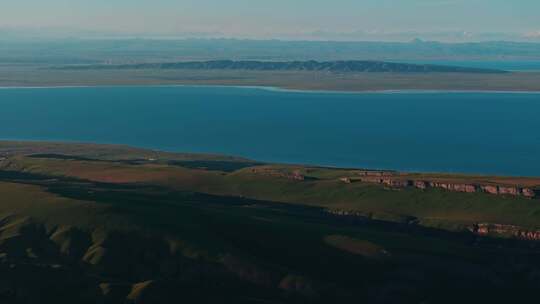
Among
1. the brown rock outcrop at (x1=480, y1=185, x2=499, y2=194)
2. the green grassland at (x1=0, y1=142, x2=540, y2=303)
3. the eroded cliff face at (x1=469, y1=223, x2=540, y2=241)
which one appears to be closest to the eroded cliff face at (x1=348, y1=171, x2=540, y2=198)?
the brown rock outcrop at (x1=480, y1=185, x2=499, y2=194)

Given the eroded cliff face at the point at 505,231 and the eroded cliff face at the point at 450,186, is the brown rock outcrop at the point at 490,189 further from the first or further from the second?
the eroded cliff face at the point at 505,231

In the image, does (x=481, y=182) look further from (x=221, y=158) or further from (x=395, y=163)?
(x=221, y=158)

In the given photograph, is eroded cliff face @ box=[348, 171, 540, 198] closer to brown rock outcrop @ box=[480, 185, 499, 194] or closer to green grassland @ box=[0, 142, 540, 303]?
brown rock outcrop @ box=[480, 185, 499, 194]

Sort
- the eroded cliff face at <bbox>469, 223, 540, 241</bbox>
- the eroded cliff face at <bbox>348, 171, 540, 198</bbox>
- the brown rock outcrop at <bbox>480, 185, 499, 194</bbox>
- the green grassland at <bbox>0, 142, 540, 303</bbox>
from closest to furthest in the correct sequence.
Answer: the green grassland at <bbox>0, 142, 540, 303</bbox> → the eroded cliff face at <bbox>469, 223, 540, 241</bbox> → the eroded cliff face at <bbox>348, 171, 540, 198</bbox> → the brown rock outcrop at <bbox>480, 185, 499, 194</bbox>

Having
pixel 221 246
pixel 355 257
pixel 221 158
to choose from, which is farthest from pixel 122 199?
pixel 221 158

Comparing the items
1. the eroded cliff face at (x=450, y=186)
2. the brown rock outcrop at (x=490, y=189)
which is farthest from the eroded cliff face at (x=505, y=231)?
the brown rock outcrop at (x=490, y=189)

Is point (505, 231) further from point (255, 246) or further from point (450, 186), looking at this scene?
point (255, 246)
